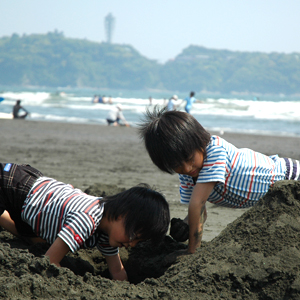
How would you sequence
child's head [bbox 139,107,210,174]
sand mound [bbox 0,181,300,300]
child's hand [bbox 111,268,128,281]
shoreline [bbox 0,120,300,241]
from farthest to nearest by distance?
shoreline [bbox 0,120,300,241] → child's hand [bbox 111,268,128,281] → child's head [bbox 139,107,210,174] → sand mound [bbox 0,181,300,300]

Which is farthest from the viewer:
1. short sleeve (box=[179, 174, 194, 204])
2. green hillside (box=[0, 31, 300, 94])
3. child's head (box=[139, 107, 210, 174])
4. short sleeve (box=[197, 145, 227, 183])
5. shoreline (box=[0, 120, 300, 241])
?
green hillside (box=[0, 31, 300, 94])

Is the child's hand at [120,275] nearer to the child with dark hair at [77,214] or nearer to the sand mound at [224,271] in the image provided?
the child with dark hair at [77,214]

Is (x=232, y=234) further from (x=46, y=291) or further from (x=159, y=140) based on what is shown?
(x=46, y=291)

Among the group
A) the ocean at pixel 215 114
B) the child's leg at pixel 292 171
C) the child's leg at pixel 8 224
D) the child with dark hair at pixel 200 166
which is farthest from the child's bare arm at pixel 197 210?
the child's leg at pixel 8 224

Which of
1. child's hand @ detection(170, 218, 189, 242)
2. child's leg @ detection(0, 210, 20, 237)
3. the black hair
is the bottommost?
child's leg @ detection(0, 210, 20, 237)

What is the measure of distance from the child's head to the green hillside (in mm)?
128247

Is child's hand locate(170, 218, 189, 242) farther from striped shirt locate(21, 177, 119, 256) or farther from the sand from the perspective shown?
striped shirt locate(21, 177, 119, 256)

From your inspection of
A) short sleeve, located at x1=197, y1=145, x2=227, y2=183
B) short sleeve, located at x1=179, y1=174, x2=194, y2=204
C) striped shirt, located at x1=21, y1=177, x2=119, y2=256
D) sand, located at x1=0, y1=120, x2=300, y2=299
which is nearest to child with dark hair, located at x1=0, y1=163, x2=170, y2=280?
striped shirt, located at x1=21, y1=177, x2=119, y2=256

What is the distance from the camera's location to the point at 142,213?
2188 millimetres

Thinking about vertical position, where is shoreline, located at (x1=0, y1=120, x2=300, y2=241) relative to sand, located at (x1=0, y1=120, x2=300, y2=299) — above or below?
below

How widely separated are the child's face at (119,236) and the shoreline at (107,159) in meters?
1.06

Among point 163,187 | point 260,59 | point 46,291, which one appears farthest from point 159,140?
point 260,59

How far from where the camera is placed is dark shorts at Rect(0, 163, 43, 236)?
252cm

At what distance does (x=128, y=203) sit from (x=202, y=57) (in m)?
164
